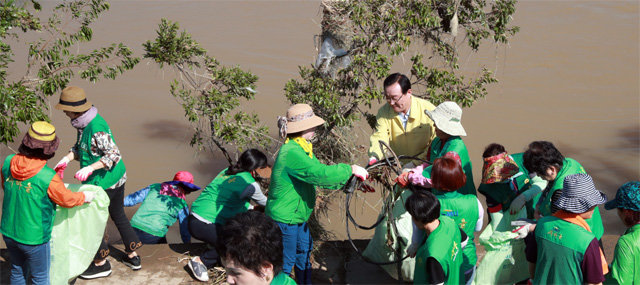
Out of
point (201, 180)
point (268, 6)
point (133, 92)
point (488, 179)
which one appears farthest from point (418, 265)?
point (268, 6)

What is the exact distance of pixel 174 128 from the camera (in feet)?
41.1

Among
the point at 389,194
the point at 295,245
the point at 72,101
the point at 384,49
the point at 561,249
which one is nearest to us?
the point at 561,249

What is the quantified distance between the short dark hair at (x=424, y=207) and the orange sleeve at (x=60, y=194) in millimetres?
2330

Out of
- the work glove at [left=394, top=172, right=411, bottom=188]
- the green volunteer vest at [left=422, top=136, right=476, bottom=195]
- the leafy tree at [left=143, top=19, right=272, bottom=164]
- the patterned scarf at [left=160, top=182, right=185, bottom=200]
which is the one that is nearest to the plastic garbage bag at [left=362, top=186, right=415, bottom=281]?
the work glove at [left=394, top=172, right=411, bottom=188]

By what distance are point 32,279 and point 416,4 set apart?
395 centimetres

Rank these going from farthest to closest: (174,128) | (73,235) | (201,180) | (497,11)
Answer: (174,128), (201,180), (497,11), (73,235)

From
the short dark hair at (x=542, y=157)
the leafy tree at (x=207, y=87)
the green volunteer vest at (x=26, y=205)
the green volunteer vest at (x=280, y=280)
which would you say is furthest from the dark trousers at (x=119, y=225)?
the short dark hair at (x=542, y=157)

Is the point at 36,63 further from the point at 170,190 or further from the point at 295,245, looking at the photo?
the point at 295,245

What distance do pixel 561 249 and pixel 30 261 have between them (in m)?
3.47

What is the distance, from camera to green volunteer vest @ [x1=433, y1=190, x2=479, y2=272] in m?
4.15

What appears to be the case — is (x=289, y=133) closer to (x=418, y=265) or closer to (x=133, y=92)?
(x=418, y=265)

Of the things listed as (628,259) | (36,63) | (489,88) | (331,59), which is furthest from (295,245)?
(489,88)

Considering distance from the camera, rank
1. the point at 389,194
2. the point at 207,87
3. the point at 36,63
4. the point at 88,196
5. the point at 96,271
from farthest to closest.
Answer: the point at 207,87 < the point at 36,63 < the point at 96,271 < the point at 389,194 < the point at 88,196

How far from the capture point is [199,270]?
5.03 m
